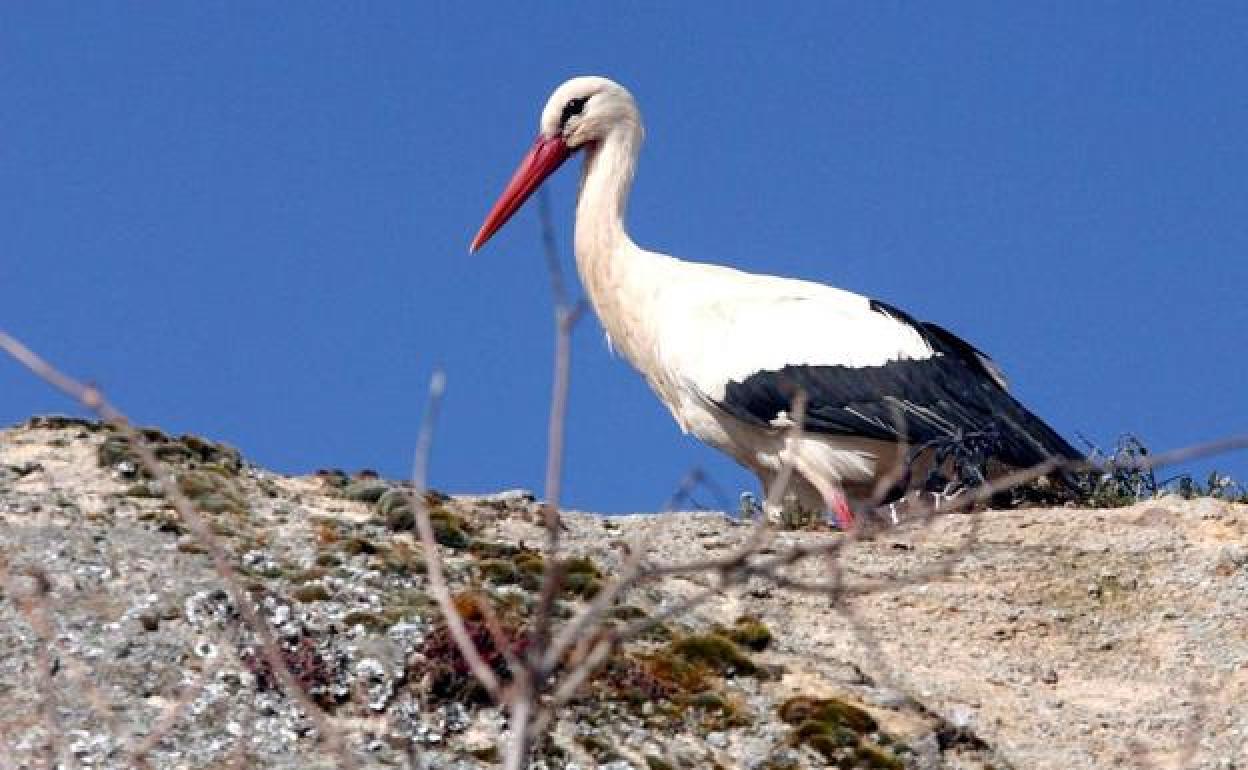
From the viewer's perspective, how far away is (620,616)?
10844mm

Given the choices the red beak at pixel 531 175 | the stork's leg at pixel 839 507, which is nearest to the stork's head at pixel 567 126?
the red beak at pixel 531 175

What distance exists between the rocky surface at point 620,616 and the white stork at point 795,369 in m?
0.53

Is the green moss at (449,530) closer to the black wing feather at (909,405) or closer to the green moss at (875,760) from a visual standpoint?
the black wing feather at (909,405)

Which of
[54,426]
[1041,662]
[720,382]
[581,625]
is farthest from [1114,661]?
[581,625]

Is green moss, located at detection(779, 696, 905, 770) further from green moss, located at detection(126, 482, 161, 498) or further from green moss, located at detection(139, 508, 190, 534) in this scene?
green moss, located at detection(126, 482, 161, 498)

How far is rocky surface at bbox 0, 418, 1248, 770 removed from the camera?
956 centimetres

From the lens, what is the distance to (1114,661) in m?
11.1

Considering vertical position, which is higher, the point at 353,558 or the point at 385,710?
the point at 353,558

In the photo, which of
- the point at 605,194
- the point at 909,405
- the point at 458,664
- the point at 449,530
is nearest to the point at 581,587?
the point at 449,530

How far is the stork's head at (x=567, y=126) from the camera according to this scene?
14469 mm

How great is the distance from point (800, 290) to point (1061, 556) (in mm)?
2524

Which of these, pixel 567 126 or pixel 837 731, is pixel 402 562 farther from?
pixel 567 126

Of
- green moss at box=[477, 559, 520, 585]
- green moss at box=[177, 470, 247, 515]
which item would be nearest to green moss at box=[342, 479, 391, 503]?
green moss at box=[177, 470, 247, 515]

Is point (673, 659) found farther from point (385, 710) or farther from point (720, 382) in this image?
point (720, 382)
